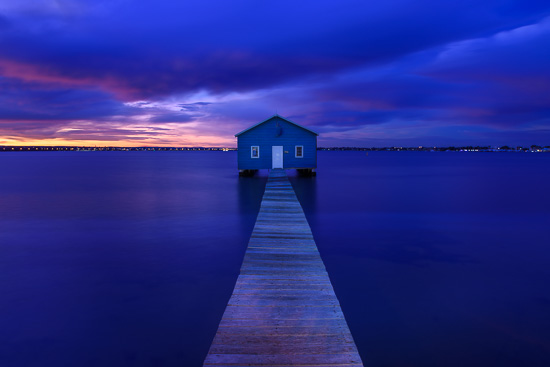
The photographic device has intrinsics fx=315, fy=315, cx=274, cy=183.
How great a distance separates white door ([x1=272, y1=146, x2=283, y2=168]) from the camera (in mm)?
32188

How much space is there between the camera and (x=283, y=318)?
5.39 m

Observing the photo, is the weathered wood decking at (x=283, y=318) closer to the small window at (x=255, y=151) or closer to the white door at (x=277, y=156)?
the white door at (x=277, y=156)

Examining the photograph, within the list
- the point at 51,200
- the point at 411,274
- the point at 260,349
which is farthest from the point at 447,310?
the point at 51,200

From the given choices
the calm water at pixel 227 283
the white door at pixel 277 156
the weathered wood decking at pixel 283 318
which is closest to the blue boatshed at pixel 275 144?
the white door at pixel 277 156

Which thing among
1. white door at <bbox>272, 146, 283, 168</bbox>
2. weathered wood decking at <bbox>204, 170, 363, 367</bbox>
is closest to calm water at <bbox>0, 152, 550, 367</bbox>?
weathered wood decking at <bbox>204, 170, 363, 367</bbox>

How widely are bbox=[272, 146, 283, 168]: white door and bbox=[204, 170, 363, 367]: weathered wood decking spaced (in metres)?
23.4

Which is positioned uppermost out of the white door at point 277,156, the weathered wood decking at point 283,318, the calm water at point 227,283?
the white door at point 277,156

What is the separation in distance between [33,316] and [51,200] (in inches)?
800

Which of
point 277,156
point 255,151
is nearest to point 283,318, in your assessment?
point 277,156

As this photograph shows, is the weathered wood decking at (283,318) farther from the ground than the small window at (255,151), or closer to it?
closer to it

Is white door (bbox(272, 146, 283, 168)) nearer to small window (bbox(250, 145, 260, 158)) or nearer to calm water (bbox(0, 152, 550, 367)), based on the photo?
small window (bbox(250, 145, 260, 158))

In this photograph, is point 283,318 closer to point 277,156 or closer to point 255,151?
point 277,156

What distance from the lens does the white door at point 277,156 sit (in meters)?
32.2

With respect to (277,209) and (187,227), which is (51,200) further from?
(277,209)
